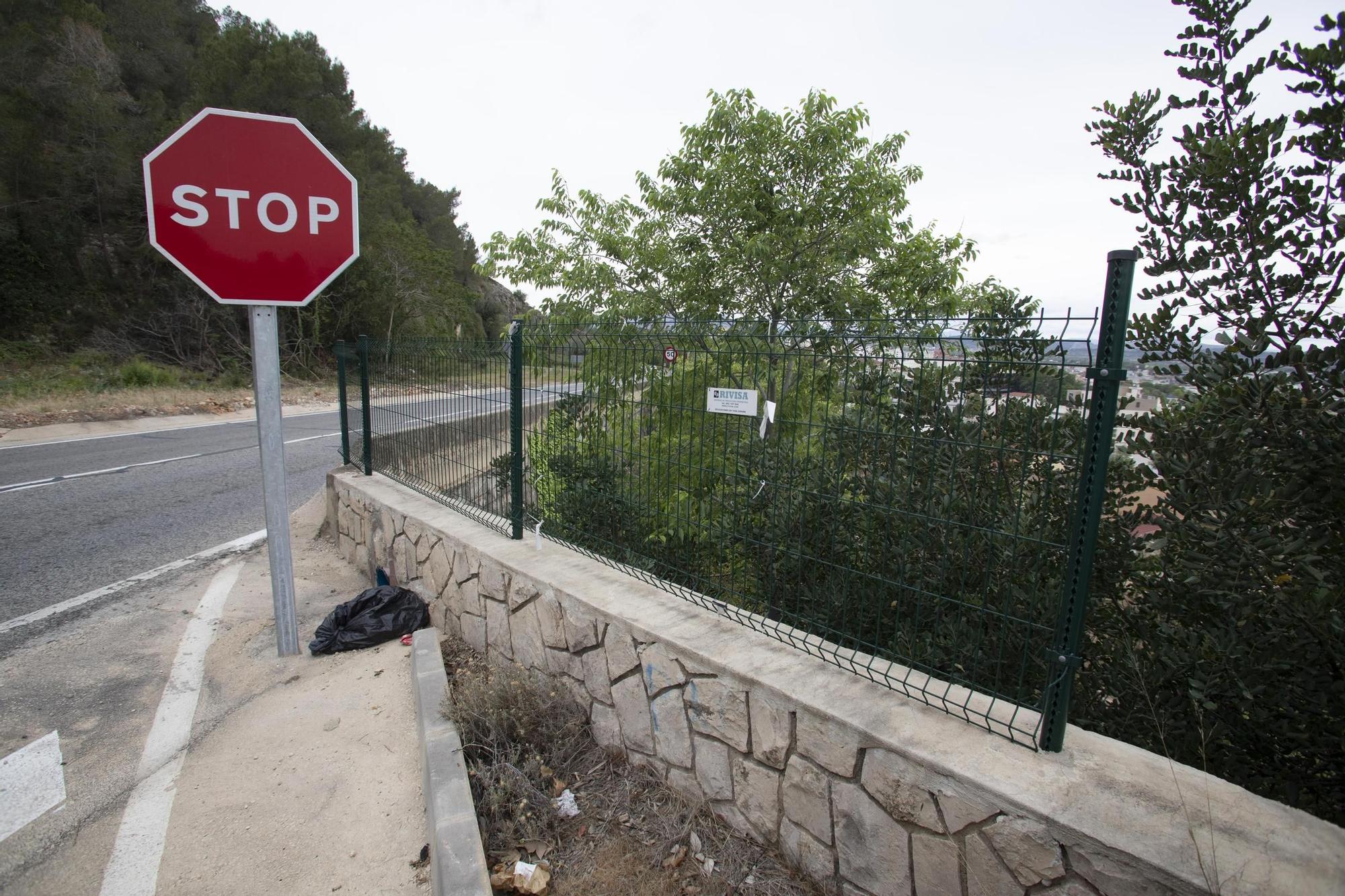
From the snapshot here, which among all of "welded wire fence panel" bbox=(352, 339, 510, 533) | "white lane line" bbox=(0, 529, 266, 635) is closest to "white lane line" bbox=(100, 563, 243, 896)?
"white lane line" bbox=(0, 529, 266, 635)

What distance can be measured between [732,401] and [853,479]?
2.07 ft

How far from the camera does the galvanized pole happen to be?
13.4 ft

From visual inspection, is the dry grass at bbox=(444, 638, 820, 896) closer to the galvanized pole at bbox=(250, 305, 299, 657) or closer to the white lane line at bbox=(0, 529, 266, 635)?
the galvanized pole at bbox=(250, 305, 299, 657)

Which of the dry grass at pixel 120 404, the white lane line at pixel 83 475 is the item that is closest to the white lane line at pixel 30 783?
the white lane line at pixel 83 475

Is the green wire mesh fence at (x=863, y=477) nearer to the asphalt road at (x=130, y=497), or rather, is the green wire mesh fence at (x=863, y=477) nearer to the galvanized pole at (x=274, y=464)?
the asphalt road at (x=130, y=497)

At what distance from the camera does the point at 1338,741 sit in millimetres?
1881

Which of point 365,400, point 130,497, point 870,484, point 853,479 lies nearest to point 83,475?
point 130,497

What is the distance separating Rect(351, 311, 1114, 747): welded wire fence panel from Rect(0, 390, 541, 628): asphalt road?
39.0 inches

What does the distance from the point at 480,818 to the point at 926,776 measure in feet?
6.13

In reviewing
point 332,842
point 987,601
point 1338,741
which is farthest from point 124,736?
Result: point 1338,741

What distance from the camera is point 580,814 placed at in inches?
117

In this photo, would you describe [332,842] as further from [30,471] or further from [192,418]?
[192,418]

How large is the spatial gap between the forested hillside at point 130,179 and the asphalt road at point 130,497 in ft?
45.7

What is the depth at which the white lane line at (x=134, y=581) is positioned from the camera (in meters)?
4.81
